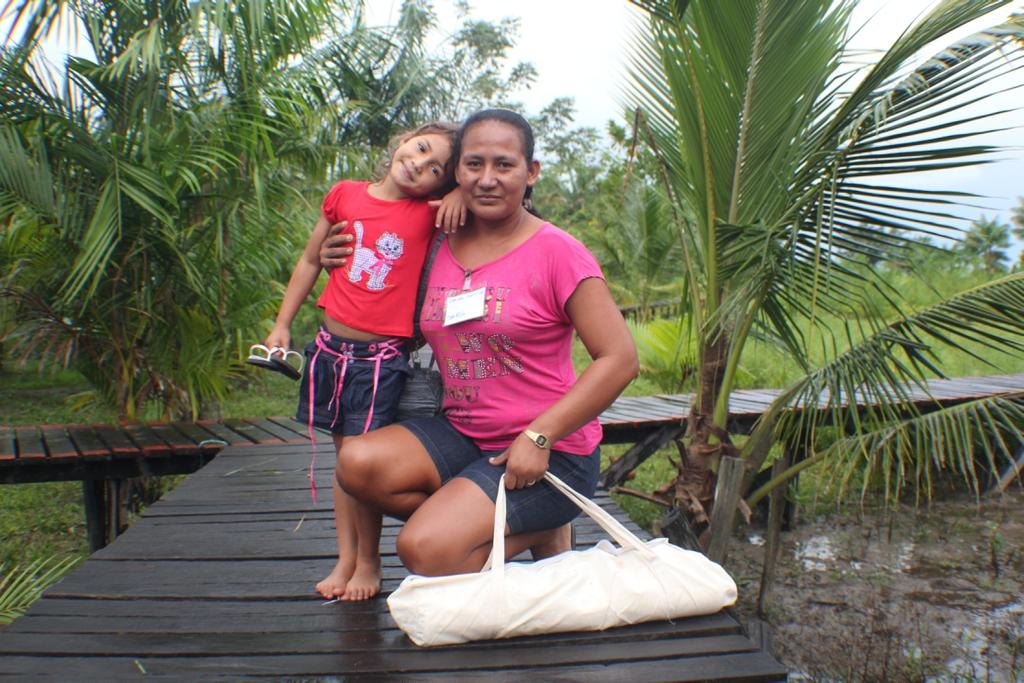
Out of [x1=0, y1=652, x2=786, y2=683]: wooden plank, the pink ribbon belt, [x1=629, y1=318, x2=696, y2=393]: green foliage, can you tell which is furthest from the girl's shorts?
[x1=629, y1=318, x2=696, y2=393]: green foliage

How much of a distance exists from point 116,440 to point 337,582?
2.87 m

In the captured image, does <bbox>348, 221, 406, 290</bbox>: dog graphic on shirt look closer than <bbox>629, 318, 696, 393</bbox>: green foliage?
Yes

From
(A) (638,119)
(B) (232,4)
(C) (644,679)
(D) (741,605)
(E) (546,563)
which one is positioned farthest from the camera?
(B) (232,4)

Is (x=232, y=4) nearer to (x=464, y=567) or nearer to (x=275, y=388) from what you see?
(x=464, y=567)

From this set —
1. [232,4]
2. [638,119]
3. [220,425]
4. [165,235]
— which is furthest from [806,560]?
[232,4]

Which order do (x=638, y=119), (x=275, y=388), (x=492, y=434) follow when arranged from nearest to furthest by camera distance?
(x=492, y=434) → (x=638, y=119) → (x=275, y=388)

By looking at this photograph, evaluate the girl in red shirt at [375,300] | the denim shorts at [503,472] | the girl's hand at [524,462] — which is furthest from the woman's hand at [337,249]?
the girl's hand at [524,462]

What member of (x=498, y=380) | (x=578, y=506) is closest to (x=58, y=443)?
(x=498, y=380)

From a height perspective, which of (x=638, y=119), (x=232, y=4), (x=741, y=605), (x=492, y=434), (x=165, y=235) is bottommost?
(x=741, y=605)

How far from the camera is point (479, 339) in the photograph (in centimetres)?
228

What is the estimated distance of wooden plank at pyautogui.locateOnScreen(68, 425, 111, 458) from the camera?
4.64 meters

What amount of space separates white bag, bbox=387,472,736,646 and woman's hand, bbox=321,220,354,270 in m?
0.82

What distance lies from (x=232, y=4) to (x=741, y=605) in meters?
4.70

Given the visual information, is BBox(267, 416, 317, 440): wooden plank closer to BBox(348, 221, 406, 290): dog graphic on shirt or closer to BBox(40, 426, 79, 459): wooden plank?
BBox(40, 426, 79, 459): wooden plank
